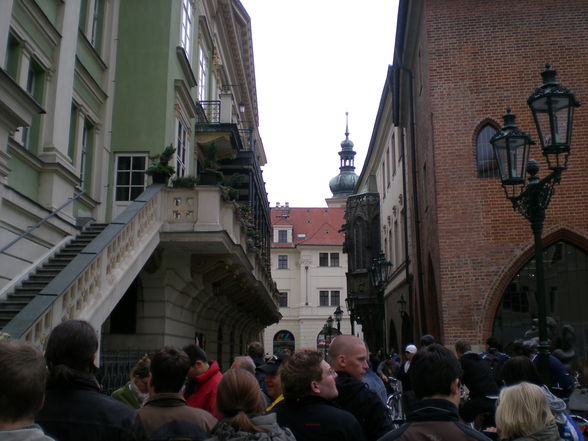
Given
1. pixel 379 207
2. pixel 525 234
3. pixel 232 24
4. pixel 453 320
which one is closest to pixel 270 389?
pixel 453 320

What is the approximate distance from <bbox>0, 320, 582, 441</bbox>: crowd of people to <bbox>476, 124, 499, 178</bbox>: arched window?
13288mm

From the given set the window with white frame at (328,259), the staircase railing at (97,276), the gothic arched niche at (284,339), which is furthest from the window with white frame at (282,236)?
the staircase railing at (97,276)

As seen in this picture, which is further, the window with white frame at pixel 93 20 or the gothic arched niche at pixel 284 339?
the gothic arched niche at pixel 284 339

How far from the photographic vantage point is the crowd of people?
252 cm

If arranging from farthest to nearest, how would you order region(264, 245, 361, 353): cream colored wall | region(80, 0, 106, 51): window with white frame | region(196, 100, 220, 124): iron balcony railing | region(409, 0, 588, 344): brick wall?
region(264, 245, 361, 353): cream colored wall < region(196, 100, 220, 124): iron balcony railing < region(409, 0, 588, 344): brick wall < region(80, 0, 106, 51): window with white frame

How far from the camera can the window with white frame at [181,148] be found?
57.9 feet

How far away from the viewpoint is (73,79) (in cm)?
1337

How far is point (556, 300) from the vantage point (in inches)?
675

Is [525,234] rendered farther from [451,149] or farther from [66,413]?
[66,413]

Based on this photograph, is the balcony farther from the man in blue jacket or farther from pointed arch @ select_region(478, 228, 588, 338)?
pointed arch @ select_region(478, 228, 588, 338)

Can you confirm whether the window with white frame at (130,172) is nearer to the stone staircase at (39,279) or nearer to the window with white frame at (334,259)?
the stone staircase at (39,279)

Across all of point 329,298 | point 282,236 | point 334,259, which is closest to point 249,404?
point 329,298

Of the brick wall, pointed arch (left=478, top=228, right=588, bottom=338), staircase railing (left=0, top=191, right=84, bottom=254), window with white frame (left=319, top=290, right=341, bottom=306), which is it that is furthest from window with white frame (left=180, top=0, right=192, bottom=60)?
window with white frame (left=319, top=290, right=341, bottom=306)

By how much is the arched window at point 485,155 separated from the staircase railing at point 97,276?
874 cm
